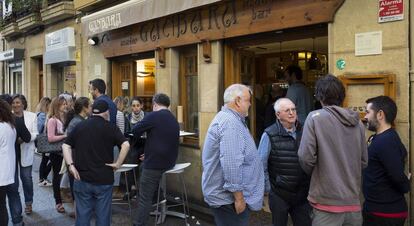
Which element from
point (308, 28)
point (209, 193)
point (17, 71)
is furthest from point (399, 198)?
point (17, 71)

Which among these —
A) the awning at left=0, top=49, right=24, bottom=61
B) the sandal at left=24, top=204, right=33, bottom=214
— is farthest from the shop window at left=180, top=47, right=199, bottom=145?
the awning at left=0, top=49, right=24, bottom=61

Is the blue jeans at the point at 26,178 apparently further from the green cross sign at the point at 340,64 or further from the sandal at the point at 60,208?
the green cross sign at the point at 340,64

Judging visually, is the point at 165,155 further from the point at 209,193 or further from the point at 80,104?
the point at 209,193

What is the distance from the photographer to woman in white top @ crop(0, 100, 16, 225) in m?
4.97

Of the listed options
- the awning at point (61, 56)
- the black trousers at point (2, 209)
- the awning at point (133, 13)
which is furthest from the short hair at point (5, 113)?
the awning at point (61, 56)

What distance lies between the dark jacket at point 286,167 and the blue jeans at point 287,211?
6 centimetres

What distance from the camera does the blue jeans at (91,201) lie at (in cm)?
481

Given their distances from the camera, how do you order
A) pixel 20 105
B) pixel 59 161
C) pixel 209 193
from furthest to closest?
pixel 59 161
pixel 20 105
pixel 209 193

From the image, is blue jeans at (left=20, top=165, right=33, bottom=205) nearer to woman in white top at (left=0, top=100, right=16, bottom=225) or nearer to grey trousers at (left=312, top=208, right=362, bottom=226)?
woman in white top at (left=0, top=100, right=16, bottom=225)

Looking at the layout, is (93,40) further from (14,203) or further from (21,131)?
(14,203)

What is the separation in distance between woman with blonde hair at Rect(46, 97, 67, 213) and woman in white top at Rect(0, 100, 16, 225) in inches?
51.9

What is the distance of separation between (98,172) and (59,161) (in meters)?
2.44

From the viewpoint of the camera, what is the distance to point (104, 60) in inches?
398

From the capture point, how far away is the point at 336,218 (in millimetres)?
3410
